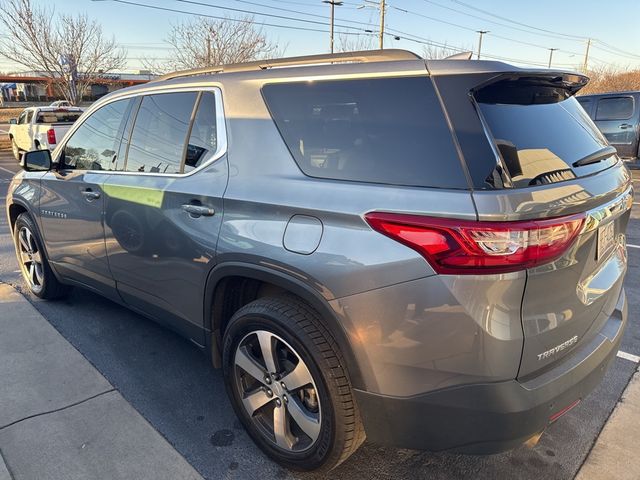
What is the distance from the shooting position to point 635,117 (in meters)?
10.8

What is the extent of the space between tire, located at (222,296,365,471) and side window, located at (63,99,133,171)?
1.61 metres

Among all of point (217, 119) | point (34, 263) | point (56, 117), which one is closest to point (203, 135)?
point (217, 119)

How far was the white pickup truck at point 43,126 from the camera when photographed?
12.9 meters

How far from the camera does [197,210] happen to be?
240cm

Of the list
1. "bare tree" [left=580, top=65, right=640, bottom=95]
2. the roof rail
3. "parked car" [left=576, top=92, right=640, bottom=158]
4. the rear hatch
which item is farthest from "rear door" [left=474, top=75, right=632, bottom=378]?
"bare tree" [left=580, top=65, right=640, bottom=95]

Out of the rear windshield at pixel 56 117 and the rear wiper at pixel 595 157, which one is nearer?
the rear wiper at pixel 595 157

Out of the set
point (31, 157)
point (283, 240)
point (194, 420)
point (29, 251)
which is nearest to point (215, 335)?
point (194, 420)

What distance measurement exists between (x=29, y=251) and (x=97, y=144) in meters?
1.54

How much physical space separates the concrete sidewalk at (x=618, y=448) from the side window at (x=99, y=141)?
319cm

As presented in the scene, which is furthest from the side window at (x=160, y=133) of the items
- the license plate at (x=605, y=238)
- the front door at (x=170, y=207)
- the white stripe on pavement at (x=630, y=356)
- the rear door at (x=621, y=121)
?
the rear door at (x=621, y=121)

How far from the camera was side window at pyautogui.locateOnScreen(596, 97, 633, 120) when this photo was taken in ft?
35.7

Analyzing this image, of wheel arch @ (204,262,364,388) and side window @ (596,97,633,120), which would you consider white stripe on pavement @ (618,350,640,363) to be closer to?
wheel arch @ (204,262,364,388)

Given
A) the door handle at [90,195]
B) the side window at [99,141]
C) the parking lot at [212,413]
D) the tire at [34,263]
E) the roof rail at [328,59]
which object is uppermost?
the roof rail at [328,59]

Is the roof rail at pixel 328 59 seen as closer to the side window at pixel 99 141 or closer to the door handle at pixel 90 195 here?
the side window at pixel 99 141
